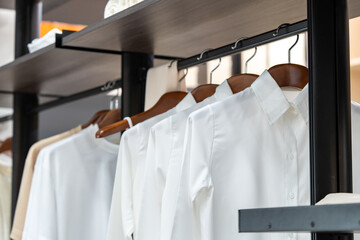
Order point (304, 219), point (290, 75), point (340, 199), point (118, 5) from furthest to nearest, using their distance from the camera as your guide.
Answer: point (118, 5)
point (290, 75)
point (340, 199)
point (304, 219)

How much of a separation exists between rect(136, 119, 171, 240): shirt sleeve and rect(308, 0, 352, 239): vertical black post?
65 cm

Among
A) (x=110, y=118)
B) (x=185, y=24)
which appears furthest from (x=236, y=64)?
(x=185, y=24)

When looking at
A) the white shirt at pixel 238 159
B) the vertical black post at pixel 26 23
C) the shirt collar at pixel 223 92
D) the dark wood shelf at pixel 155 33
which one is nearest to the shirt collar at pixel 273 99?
the white shirt at pixel 238 159

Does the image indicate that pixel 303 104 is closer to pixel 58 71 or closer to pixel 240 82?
pixel 240 82

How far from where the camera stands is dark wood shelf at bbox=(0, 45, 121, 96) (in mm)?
2652

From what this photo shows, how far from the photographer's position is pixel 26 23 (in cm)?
343

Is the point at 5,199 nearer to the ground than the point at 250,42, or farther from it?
nearer to the ground

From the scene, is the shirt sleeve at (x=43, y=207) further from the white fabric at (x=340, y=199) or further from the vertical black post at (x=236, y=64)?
the vertical black post at (x=236, y=64)

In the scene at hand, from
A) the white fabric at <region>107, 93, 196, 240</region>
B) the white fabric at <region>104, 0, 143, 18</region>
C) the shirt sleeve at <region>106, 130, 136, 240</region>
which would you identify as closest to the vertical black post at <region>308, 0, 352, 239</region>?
the white fabric at <region>107, 93, 196, 240</region>

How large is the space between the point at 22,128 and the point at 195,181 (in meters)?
1.85

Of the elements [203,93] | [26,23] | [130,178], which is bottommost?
[130,178]

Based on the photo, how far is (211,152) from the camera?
182 centimetres

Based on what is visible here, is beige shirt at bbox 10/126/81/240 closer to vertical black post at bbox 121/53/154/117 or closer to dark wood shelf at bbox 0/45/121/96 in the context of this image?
dark wood shelf at bbox 0/45/121/96

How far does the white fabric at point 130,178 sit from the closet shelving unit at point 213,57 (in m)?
0.29
